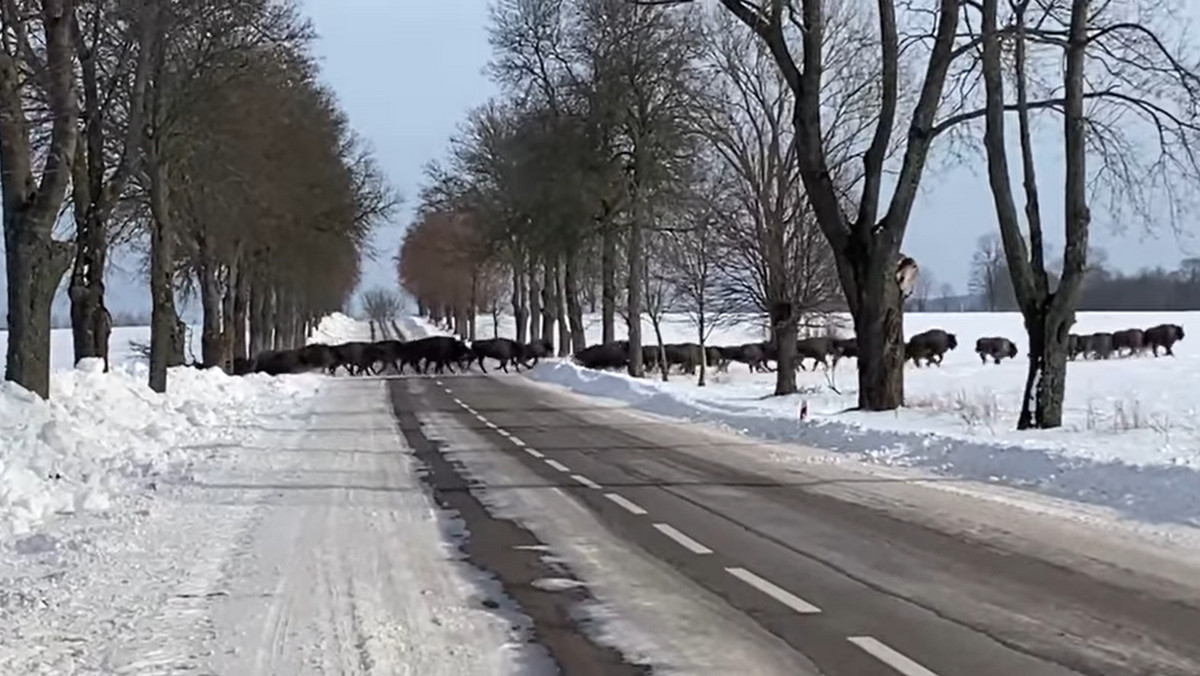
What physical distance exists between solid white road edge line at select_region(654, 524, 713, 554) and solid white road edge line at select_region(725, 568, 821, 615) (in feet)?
2.93

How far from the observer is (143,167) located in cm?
3056

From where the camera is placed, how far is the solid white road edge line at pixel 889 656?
694 cm

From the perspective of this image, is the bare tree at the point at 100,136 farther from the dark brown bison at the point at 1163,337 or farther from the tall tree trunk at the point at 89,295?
the dark brown bison at the point at 1163,337

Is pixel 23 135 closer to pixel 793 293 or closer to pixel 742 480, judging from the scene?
pixel 742 480

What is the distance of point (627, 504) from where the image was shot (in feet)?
46.4

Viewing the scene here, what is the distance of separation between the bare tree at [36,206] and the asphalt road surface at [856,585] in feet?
19.8

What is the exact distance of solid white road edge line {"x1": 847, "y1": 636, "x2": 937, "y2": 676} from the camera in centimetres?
694

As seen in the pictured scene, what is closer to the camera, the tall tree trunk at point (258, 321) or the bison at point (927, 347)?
the tall tree trunk at point (258, 321)

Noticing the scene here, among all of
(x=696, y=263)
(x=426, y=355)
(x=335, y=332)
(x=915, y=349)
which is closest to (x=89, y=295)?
(x=696, y=263)

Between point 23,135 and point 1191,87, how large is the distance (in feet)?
53.7

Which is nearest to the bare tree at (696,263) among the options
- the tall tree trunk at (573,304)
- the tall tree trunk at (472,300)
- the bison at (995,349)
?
the tall tree trunk at (573,304)

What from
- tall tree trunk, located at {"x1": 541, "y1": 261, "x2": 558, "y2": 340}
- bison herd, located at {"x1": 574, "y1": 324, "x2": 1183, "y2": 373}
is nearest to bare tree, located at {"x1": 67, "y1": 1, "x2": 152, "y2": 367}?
tall tree trunk, located at {"x1": 541, "y1": 261, "x2": 558, "y2": 340}

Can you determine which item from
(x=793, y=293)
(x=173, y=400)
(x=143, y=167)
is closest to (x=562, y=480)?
(x=173, y=400)

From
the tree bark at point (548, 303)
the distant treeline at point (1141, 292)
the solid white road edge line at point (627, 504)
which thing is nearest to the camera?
the solid white road edge line at point (627, 504)
